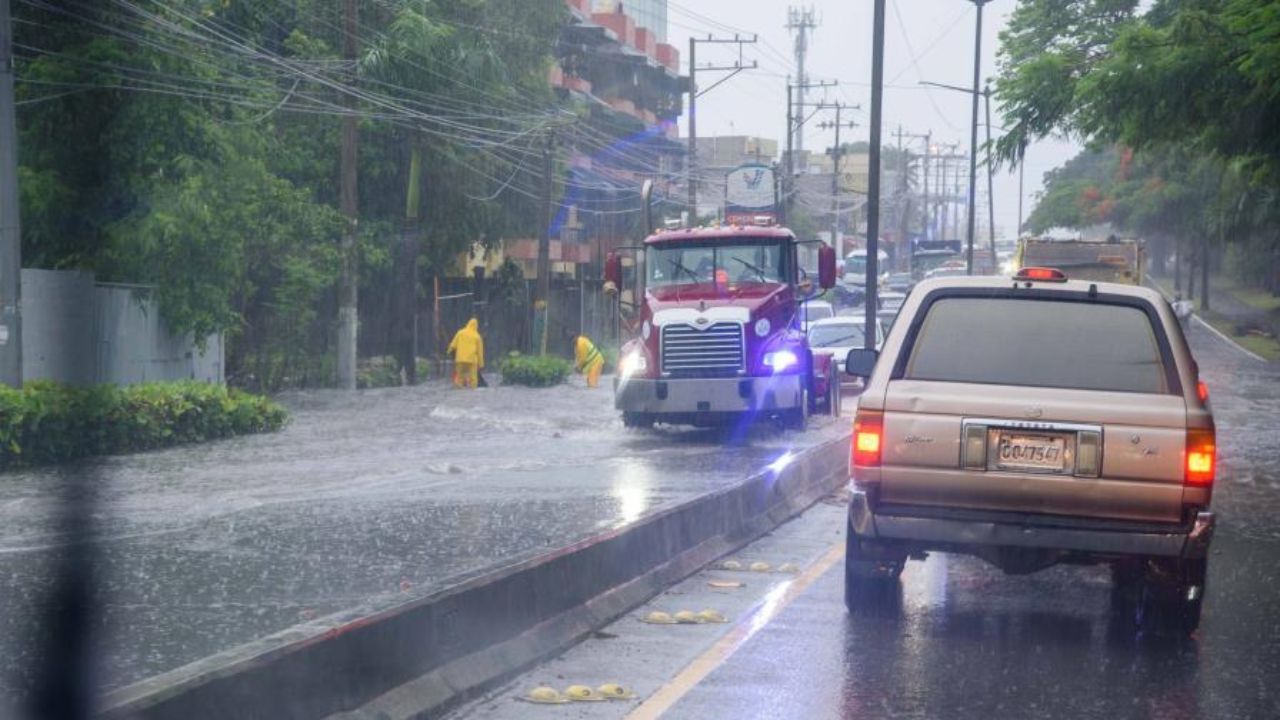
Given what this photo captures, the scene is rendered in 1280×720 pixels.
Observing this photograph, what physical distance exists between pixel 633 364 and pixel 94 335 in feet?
32.1

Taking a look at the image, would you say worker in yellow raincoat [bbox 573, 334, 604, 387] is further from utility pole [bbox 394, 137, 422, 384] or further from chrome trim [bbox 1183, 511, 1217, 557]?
chrome trim [bbox 1183, 511, 1217, 557]

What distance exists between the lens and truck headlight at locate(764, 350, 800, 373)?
24.0m

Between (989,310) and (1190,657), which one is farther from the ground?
(989,310)

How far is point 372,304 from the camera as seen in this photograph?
150 ft

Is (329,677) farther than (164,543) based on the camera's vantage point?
No

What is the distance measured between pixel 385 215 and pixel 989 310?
35934 mm

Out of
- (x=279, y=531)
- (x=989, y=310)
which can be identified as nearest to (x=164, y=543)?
(x=279, y=531)

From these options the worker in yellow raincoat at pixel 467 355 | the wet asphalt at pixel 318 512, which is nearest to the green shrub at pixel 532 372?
the worker in yellow raincoat at pixel 467 355

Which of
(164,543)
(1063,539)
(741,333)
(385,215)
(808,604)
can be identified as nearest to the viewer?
(1063,539)

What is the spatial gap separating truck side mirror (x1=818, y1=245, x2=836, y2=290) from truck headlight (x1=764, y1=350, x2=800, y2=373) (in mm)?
1226

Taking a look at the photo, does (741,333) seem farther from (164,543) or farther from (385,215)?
(385,215)

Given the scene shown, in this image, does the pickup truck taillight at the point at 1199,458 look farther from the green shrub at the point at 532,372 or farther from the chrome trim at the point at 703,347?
the green shrub at the point at 532,372

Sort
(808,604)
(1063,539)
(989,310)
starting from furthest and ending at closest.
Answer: (808,604) < (989,310) < (1063,539)

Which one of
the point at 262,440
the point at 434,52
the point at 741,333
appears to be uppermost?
the point at 434,52
